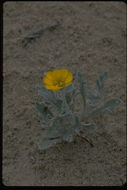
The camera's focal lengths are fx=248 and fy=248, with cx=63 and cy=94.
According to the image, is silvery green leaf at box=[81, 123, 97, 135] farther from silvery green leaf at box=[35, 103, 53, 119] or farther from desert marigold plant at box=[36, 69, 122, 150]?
silvery green leaf at box=[35, 103, 53, 119]

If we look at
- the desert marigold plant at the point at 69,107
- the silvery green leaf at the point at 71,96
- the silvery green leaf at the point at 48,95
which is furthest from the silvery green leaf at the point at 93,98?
the silvery green leaf at the point at 48,95

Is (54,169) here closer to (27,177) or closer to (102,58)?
(27,177)

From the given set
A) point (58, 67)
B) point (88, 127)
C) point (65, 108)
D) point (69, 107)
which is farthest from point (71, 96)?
point (58, 67)

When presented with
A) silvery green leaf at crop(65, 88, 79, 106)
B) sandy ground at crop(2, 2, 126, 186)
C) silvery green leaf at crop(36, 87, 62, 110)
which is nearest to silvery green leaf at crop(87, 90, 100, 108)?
silvery green leaf at crop(65, 88, 79, 106)

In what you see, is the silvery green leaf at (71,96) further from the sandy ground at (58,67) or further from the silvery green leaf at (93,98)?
the sandy ground at (58,67)

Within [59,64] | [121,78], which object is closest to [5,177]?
[59,64]

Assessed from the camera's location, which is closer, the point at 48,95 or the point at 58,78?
the point at 58,78

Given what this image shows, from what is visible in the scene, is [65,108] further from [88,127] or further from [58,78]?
[88,127]

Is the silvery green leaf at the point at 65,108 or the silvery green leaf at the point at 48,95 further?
the silvery green leaf at the point at 48,95
